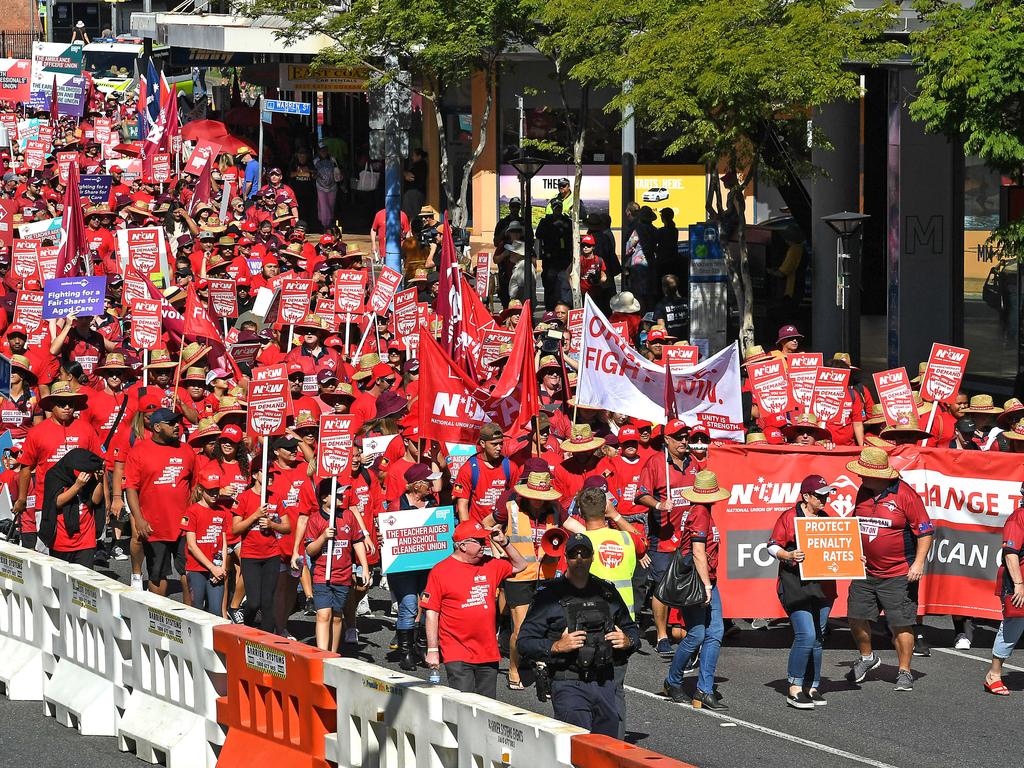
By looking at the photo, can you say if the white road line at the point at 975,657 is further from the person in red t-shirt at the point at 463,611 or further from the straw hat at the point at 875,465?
the person in red t-shirt at the point at 463,611

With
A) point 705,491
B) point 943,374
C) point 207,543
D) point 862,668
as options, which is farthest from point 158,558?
point 943,374

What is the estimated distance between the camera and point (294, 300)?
18.7 metres

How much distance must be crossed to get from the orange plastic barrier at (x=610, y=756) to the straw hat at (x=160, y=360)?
1053 centimetres

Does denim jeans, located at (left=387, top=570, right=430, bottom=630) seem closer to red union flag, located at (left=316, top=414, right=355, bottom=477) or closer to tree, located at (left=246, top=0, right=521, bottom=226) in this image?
red union flag, located at (left=316, top=414, right=355, bottom=477)

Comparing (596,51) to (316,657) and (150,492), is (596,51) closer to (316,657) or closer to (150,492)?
(150,492)

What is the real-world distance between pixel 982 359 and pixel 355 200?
2052cm

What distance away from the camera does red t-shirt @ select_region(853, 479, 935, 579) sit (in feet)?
39.7

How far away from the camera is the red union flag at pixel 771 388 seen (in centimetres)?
1527

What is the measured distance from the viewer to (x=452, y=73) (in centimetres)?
2797

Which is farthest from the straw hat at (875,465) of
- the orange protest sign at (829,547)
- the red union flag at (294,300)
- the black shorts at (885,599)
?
the red union flag at (294,300)

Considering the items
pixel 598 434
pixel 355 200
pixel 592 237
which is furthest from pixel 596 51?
pixel 355 200

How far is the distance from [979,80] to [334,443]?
9134 mm

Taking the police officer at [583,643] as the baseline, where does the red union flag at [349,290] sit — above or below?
above

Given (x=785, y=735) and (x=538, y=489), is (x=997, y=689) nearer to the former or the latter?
(x=785, y=735)
